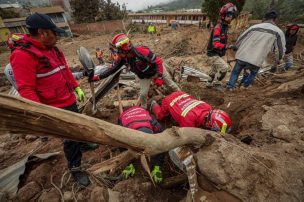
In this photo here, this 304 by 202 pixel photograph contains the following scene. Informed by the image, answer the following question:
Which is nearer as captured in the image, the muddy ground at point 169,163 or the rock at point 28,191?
the muddy ground at point 169,163

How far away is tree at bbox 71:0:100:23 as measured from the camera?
2891cm

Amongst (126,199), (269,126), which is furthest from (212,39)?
(126,199)

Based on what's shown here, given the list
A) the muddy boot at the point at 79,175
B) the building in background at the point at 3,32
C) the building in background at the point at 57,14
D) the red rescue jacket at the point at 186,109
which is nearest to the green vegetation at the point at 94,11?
the building in background at the point at 57,14

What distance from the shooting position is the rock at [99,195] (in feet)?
5.72

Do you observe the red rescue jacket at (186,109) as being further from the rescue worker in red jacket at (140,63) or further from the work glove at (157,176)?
the rescue worker in red jacket at (140,63)

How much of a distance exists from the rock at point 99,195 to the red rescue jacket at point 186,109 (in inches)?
54.3

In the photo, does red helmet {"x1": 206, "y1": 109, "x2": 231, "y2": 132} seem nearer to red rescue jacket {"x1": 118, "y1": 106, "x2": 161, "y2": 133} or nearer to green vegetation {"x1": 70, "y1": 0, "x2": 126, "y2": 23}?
red rescue jacket {"x1": 118, "y1": 106, "x2": 161, "y2": 133}

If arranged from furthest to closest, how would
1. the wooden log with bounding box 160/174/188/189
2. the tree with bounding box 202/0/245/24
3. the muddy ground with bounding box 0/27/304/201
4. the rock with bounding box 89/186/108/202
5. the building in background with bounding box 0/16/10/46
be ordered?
the building in background with bounding box 0/16/10/46
the tree with bounding box 202/0/245/24
the wooden log with bounding box 160/174/188/189
the rock with bounding box 89/186/108/202
the muddy ground with bounding box 0/27/304/201

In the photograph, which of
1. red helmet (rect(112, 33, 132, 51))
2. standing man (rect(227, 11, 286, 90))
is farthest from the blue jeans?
red helmet (rect(112, 33, 132, 51))

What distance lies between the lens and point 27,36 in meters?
1.71

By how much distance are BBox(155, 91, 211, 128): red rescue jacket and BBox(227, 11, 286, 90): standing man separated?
2.22 metres

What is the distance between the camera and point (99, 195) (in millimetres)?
1781

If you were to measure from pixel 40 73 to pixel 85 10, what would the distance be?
111 ft

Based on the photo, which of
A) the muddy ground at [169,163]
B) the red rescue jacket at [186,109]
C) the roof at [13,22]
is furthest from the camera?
the roof at [13,22]
